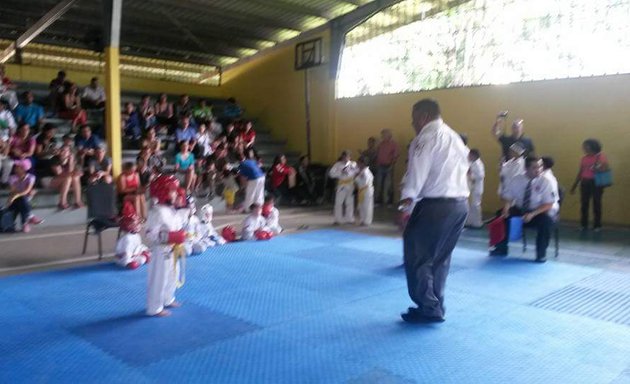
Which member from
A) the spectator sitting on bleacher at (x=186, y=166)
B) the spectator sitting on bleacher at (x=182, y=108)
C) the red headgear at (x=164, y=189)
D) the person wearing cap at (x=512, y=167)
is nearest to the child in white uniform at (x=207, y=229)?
the red headgear at (x=164, y=189)

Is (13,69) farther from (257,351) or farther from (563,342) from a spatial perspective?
(563,342)

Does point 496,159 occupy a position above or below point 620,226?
above

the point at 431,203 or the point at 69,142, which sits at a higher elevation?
the point at 69,142

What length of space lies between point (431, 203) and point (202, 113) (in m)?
10.9

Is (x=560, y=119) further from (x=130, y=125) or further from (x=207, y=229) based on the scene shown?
(x=130, y=125)

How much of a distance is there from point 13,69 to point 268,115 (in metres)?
6.98

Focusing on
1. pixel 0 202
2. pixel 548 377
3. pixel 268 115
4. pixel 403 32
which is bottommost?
pixel 548 377

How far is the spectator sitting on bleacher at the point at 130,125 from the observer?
473 inches

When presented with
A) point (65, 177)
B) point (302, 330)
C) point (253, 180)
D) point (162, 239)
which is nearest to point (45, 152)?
point (65, 177)

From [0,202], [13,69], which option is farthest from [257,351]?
[13,69]

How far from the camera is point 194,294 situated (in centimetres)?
505

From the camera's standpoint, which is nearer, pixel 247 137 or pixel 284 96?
pixel 247 137

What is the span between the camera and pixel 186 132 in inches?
477

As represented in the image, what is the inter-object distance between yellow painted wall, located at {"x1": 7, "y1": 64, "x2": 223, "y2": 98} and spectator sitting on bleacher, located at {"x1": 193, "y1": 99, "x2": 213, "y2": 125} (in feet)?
6.04
